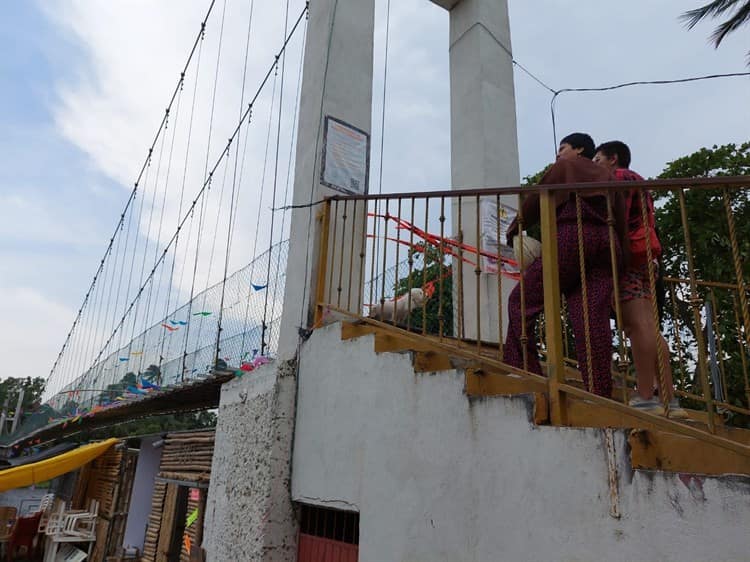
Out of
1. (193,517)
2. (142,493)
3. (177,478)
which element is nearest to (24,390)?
(142,493)

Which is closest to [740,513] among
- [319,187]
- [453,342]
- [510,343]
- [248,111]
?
[510,343]

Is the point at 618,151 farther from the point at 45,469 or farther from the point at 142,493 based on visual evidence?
the point at 45,469

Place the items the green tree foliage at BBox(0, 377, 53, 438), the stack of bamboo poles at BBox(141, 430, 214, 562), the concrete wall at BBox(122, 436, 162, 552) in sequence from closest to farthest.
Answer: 1. the stack of bamboo poles at BBox(141, 430, 214, 562)
2. the concrete wall at BBox(122, 436, 162, 552)
3. the green tree foliage at BBox(0, 377, 53, 438)

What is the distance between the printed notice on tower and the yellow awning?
376 inches

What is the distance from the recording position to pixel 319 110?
14.2ft

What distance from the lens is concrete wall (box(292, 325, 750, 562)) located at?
5.08 feet

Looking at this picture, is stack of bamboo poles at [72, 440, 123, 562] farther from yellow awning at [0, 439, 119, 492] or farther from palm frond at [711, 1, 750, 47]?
palm frond at [711, 1, 750, 47]

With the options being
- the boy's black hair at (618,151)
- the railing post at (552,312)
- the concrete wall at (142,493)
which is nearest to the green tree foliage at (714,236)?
the boy's black hair at (618,151)

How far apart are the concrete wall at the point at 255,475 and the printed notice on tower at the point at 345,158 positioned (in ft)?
4.94

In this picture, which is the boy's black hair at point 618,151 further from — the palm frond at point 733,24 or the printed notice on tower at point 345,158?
the palm frond at point 733,24

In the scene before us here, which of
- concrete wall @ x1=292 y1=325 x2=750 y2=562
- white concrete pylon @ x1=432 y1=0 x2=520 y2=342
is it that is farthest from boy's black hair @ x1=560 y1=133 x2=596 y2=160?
white concrete pylon @ x1=432 y1=0 x2=520 y2=342

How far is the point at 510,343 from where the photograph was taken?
265 cm

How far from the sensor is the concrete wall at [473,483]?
1.55 meters

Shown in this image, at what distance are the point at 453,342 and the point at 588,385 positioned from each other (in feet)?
3.74
